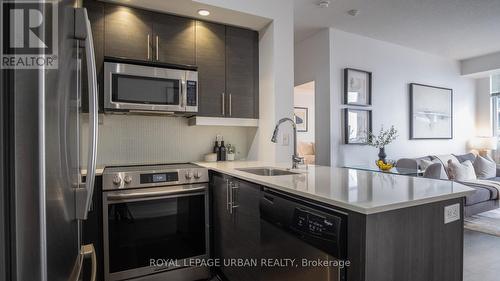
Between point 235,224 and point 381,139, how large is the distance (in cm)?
314

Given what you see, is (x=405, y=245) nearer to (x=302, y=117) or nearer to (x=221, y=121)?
(x=221, y=121)

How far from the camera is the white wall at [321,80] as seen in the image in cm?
391

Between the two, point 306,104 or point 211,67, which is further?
point 306,104

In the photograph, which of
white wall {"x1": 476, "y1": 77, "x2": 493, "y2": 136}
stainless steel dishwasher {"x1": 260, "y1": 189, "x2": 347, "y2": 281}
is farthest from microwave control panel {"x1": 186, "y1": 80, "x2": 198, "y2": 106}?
white wall {"x1": 476, "y1": 77, "x2": 493, "y2": 136}

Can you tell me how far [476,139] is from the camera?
559cm

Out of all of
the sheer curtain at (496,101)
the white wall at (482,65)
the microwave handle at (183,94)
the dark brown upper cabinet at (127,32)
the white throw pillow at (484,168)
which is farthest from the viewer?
the sheer curtain at (496,101)

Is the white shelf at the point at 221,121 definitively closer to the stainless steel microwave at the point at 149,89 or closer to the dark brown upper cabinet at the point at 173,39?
the stainless steel microwave at the point at 149,89

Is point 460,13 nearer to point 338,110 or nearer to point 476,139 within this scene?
point 338,110

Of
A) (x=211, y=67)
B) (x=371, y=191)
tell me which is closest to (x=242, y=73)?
(x=211, y=67)

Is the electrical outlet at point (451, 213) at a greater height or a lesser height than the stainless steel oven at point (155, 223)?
greater

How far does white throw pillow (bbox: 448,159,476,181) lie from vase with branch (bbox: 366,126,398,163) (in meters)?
1.00

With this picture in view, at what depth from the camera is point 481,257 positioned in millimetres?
2650

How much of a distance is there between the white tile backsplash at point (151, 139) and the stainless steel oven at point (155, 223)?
0.47m

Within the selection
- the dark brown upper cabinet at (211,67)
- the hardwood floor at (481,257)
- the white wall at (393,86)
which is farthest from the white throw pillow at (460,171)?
A: the dark brown upper cabinet at (211,67)
